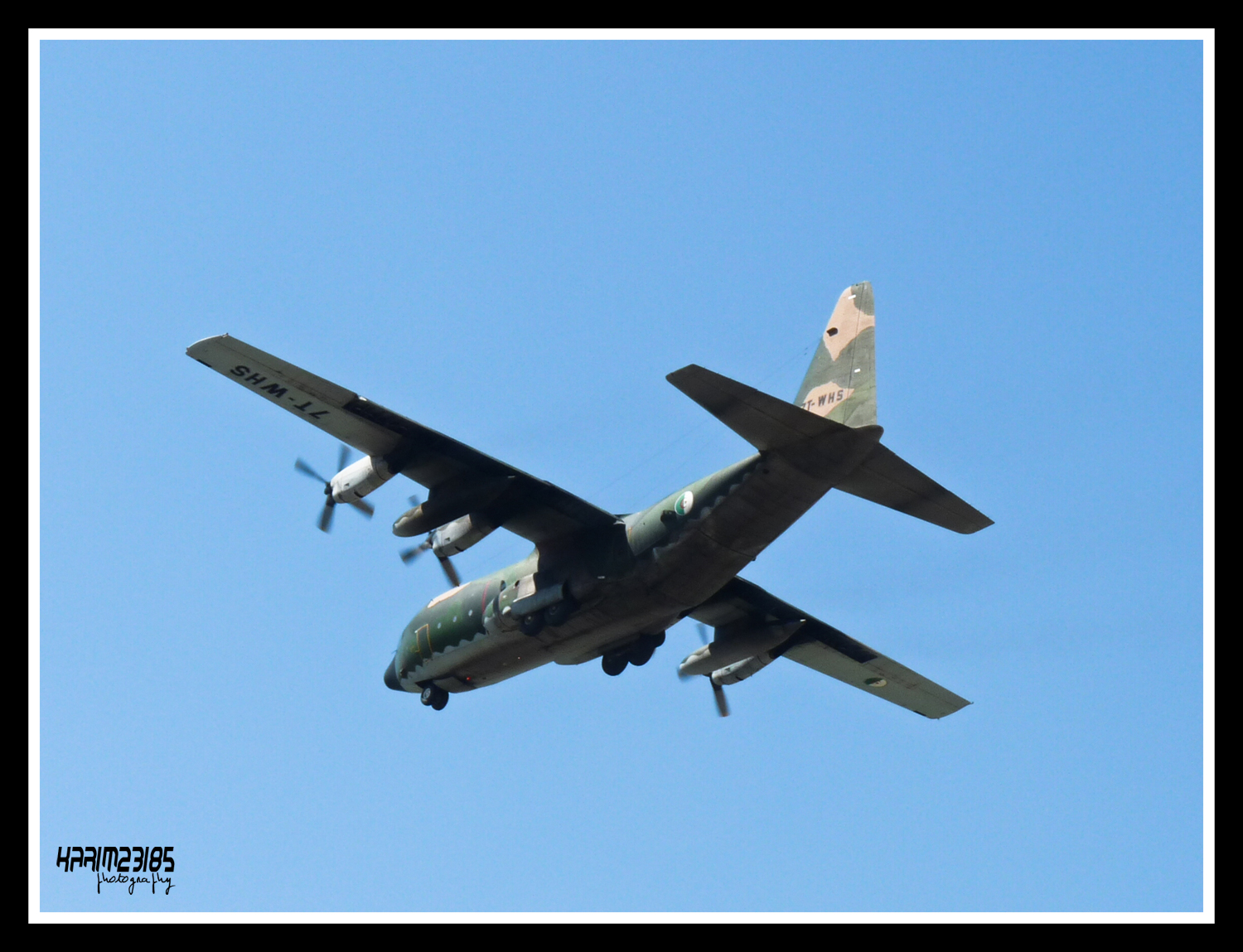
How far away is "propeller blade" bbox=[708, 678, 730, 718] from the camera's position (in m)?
30.4

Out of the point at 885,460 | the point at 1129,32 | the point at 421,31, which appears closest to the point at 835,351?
the point at 885,460

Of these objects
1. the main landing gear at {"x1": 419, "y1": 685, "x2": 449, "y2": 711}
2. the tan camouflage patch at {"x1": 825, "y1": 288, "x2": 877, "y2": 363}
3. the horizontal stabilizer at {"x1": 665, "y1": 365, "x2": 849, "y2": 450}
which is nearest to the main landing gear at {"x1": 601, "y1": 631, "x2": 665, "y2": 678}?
the main landing gear at {"x1": 419, "y1": 685, "x2": 449, "y2": 711}

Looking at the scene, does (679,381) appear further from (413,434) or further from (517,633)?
(517,633)

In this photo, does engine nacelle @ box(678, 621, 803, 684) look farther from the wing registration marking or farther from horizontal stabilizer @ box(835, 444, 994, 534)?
the wing registration marking

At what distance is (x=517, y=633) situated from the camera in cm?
2712

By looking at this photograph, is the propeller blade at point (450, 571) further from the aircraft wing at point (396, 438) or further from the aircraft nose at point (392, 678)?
the aircraft nose at point (392, 678)

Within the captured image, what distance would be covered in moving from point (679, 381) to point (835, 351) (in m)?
3.93

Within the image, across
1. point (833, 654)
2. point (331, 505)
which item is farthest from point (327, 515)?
point (833, 654)

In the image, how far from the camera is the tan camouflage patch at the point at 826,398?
23.5m

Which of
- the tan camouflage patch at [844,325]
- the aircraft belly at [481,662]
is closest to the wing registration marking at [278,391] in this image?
the aircraft belly at [481,662]

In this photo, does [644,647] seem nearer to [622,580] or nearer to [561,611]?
[561,611]

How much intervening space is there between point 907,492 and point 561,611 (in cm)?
633

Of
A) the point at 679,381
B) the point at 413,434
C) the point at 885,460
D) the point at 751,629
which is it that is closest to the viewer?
the point at 679,381

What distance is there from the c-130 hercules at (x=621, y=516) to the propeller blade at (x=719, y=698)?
886 millimetres
